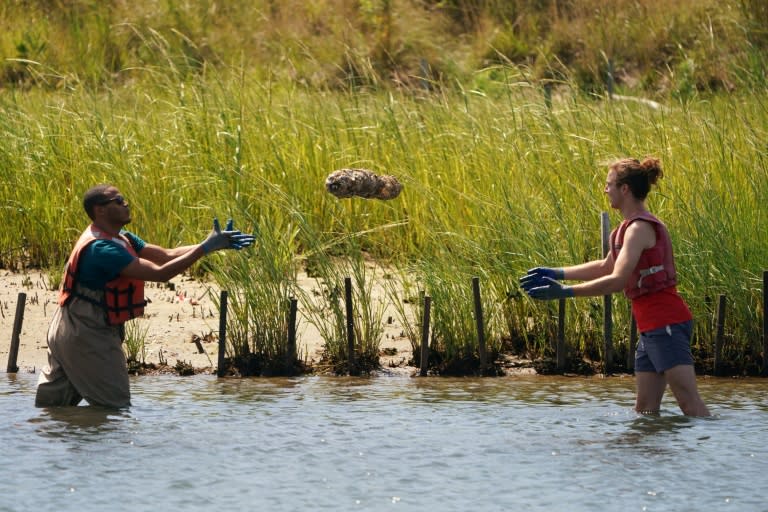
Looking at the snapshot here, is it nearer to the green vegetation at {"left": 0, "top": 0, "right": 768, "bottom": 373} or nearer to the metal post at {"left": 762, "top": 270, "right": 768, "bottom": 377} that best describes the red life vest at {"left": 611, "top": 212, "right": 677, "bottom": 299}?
the metal post at {"left": 762, "top": 270, "right": 768, "bottom": 377}

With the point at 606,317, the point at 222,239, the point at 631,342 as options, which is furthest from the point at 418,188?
the point at 222,239

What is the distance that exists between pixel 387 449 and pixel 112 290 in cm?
167

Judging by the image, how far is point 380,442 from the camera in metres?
7.48

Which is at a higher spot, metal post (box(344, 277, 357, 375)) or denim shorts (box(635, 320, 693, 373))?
metal post (box(344, 277, 357, 375))

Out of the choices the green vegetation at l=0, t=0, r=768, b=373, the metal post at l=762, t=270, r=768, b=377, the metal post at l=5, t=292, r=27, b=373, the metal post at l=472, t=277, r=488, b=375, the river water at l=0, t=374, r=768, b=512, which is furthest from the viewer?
the green vegetation at l=0, t=0, r=768, b=373

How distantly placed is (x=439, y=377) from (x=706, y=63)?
12.7 metres

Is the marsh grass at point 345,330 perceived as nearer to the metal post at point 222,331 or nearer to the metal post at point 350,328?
the metal post at point 350,328

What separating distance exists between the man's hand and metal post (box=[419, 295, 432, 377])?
1.87 meters

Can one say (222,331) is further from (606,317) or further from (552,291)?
(552,291)

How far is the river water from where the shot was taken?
6.43m

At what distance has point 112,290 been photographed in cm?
756

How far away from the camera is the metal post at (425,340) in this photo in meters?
9.13

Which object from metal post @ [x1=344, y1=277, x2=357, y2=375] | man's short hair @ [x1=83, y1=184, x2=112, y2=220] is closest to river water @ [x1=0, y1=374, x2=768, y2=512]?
metal post @ [x1=344, y1=277, x2=357, y2=375]

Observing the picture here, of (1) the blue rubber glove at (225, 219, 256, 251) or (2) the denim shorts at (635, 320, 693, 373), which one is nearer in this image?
(2) the denim shorts at (635, 320, 693, 373)
